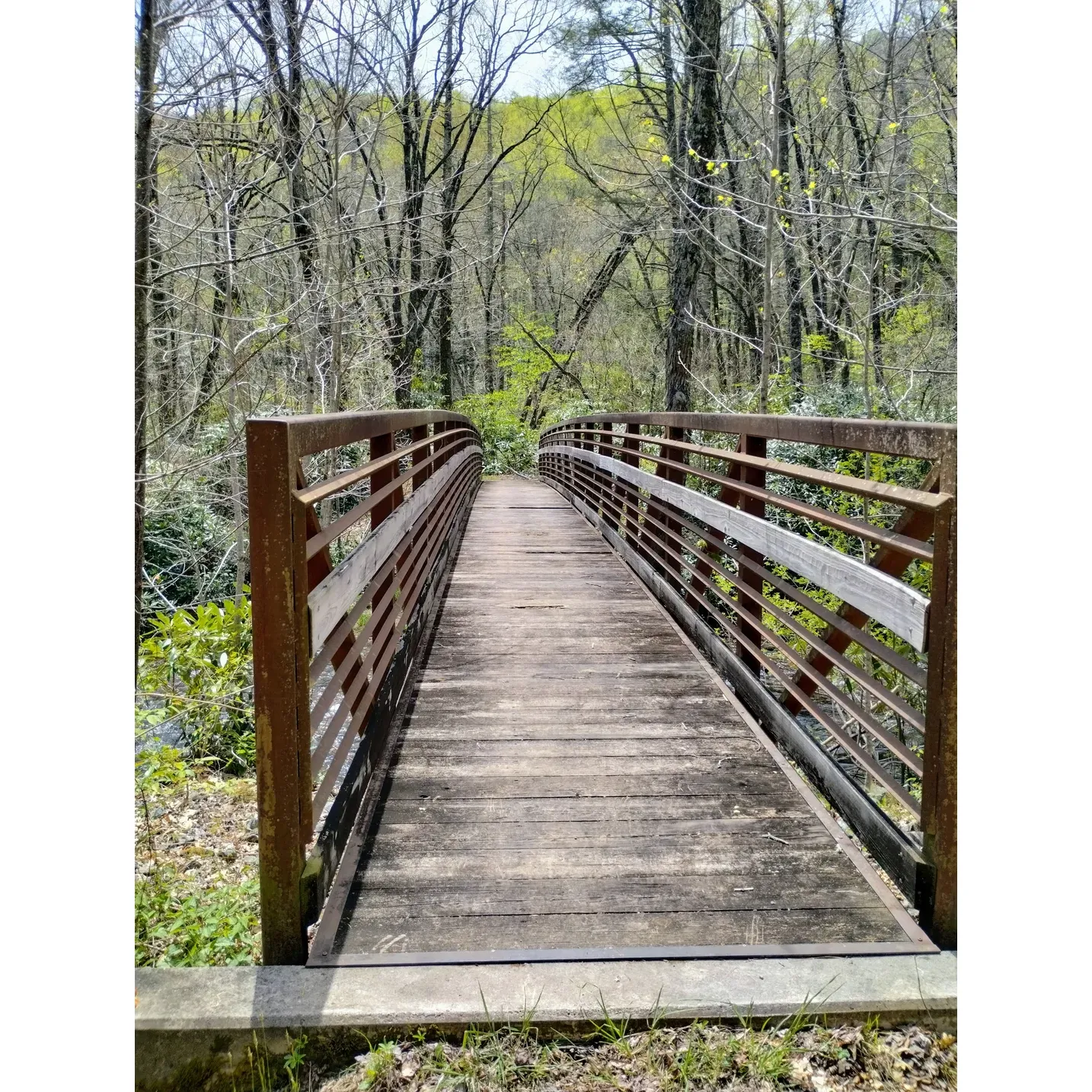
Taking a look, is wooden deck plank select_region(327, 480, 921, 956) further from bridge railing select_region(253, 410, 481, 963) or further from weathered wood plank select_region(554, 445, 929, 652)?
weathered wood plank select_region(554, 445, 929, 652)

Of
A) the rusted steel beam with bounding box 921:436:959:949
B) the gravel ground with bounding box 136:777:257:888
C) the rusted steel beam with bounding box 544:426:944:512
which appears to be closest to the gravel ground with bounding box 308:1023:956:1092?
the rusted steel beam with bounding box 921:436:959:949

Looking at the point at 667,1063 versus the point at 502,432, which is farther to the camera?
the point at 502,432

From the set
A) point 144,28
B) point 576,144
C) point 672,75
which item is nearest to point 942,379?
point 672,75

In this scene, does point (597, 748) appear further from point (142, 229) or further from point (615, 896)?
point (142, 229)

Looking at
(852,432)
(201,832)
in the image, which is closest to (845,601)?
(852,432)

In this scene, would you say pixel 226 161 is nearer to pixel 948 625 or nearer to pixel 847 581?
pixel 847 581

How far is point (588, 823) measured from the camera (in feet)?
9.18

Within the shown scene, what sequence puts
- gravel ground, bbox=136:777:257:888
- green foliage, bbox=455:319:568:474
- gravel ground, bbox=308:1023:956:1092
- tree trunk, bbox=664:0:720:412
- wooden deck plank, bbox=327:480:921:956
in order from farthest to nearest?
1. green foliage, bbox=455:319:568:474
2. tree trunk, bbox=664:0:720:412
3. gravel ground, bbox=136:777:257:888
4. wooden deck plank, bbox=327:480:921:956
5. gravel ground, bbox=308:1023:956:1092

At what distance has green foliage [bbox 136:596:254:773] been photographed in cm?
536

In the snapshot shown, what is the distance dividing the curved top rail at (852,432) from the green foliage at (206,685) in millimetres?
3328

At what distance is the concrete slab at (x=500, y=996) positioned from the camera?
1888mm

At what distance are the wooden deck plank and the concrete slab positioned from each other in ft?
0.42

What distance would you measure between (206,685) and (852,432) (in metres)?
4.47

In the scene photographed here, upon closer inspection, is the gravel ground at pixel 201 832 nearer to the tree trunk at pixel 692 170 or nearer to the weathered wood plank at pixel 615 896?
the weathered wood plank at pixel 615 896
